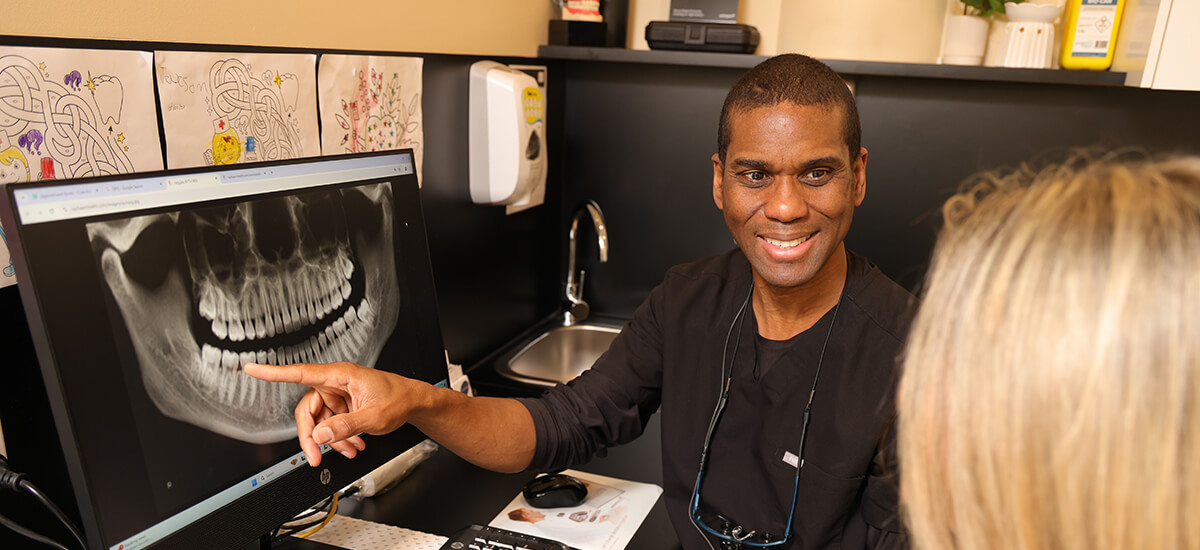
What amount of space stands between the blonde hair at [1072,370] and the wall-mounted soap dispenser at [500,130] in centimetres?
143

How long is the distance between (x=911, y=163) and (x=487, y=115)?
3.75 ft

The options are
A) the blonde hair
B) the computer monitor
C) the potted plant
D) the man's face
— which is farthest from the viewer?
the potted plant

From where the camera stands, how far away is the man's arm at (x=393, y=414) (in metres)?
0.91

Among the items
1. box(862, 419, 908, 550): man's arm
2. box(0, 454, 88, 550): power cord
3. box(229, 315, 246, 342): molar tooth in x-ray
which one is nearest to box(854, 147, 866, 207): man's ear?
box(862, 419, 908, 550): man's arm

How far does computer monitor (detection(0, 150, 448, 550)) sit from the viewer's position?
0.71 metres

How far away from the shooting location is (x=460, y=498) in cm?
136

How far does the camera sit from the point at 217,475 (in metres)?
0.85

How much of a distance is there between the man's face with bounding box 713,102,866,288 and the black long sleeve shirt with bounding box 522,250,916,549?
101 mm

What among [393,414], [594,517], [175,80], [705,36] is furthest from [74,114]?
[705,36]

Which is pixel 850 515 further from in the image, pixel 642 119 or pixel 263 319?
pixel 642 119

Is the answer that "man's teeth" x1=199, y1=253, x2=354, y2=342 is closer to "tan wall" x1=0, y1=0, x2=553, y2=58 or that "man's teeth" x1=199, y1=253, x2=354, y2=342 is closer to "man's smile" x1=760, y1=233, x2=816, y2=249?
"tan wall" x1=0, y1=0, x2=553, y2=58

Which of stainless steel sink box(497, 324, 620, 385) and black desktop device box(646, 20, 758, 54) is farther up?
black desktop device box(646, 20, 758, 54)

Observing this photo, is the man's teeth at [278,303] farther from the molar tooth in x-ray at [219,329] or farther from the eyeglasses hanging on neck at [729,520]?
the eyeglasses hanging on neck at [729,520]

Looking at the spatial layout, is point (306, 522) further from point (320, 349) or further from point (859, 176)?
point (859, 176)
